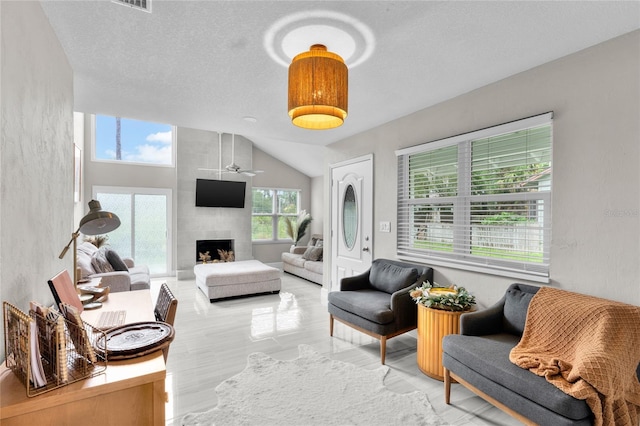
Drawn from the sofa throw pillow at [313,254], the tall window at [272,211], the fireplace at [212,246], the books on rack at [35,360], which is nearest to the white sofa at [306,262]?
the sofa throw pillow at [313,254]

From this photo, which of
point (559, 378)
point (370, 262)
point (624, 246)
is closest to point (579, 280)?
point (624, 246)

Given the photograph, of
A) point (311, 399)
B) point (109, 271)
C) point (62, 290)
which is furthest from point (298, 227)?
point (62, 290)

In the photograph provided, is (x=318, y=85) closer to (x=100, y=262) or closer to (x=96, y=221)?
(x=96, y=221)

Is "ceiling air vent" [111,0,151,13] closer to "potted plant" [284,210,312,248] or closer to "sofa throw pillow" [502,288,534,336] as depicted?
"sofa throw pillow" [502,288,534,336]

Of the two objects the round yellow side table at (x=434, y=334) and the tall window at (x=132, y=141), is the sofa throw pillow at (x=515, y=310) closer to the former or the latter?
the round yellow side table at (x=434, y=334)

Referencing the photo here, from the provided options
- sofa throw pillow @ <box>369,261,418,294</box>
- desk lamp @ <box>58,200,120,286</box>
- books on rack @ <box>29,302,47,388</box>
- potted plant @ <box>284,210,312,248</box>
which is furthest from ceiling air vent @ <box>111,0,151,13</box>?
potted plant @ <box>284,210,312,248</box>

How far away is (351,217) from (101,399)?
3561mm

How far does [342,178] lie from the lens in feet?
15.0

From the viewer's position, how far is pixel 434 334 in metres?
2.58

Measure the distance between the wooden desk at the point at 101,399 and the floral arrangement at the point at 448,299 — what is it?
2.09 meters

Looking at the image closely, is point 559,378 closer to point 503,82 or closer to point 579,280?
point 579,280

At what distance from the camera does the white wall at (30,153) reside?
124 cm

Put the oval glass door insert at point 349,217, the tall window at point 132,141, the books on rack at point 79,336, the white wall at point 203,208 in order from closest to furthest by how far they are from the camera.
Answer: the books on rack at point 79,336
the oval glass door insert at point 349,217
the tall window at point 132,141
the white wall at point 203,208

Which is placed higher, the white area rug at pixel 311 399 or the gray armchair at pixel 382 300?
the gray armchair at pixel 382 300
